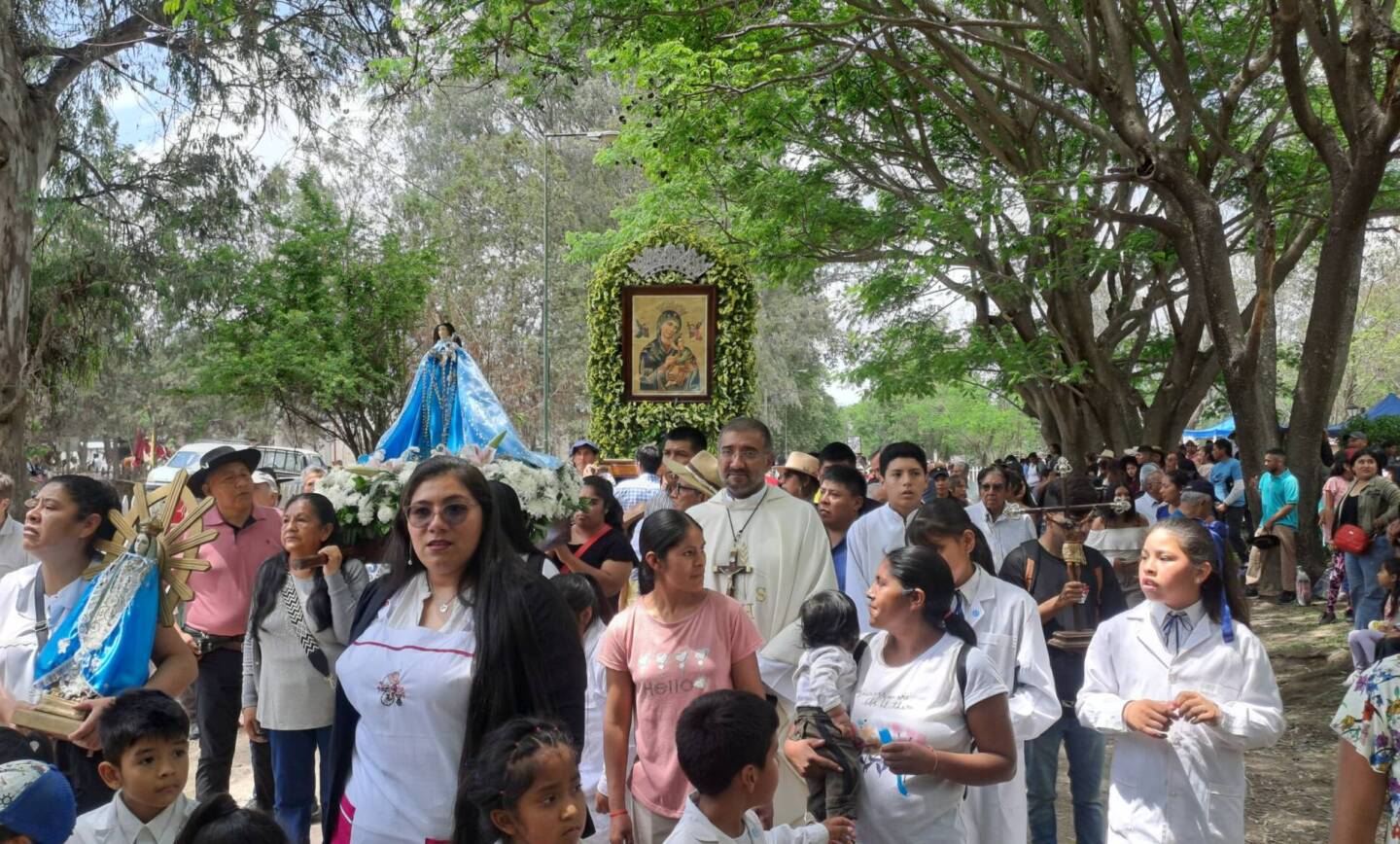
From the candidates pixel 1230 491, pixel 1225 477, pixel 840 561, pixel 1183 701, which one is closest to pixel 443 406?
pixel 840 561

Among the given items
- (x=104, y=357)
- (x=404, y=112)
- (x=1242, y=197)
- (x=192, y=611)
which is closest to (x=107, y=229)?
(x=104, y=357)

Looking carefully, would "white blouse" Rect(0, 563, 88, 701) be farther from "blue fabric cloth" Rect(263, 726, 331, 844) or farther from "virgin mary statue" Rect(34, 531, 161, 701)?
"blue fabric cloth" Rect(263, 726, 331, 844)

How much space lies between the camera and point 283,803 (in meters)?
5.98

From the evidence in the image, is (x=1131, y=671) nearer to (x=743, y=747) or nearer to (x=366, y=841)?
(x=743, y=747)

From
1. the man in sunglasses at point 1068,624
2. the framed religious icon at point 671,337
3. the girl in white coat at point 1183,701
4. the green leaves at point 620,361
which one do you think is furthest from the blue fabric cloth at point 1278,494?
the girl in white coat at point 1183,701

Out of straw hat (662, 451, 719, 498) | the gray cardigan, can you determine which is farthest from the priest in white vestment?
the gray cardigan

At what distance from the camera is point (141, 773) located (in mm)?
3732

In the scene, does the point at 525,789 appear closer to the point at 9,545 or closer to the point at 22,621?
the point at 22,621

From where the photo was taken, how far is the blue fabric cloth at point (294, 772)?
5.97m

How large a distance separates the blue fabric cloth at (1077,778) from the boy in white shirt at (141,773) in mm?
3687

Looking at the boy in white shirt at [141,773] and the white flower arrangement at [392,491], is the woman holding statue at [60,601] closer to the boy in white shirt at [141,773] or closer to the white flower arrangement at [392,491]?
the boy in white shirt at [141,773]

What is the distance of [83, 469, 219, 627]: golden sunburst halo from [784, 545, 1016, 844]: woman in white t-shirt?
215cm

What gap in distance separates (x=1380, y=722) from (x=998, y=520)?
6452 mm

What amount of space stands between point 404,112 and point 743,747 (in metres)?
42.7
